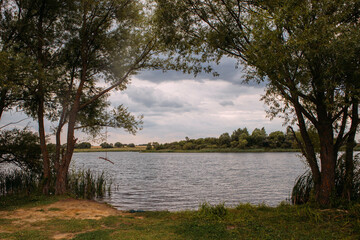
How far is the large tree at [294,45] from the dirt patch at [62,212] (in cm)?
803

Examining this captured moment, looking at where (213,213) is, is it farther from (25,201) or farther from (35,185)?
(35,185)

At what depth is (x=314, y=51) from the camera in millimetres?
8656

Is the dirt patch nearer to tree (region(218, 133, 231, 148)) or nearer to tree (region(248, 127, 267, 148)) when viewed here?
tree (region(248, 127, 267, 148))

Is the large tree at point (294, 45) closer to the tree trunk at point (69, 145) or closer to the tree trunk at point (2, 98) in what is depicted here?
the tree trunk at point (69, 145)

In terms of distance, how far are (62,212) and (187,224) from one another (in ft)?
19.5

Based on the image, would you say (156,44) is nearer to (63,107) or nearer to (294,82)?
(63,107)

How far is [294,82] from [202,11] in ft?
17.0

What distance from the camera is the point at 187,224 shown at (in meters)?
9.41

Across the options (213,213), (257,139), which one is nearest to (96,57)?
(213,213)

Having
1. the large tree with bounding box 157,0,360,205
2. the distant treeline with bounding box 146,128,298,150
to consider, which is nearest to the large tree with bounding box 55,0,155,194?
the large tree with bounding box 157,0,360,205

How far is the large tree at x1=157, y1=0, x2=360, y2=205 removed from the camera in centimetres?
882

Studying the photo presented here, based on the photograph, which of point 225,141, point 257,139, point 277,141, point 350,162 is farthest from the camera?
point 225,141

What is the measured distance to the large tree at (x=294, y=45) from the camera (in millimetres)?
8820

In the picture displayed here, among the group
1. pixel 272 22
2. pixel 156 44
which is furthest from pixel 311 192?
pixel 156 44
